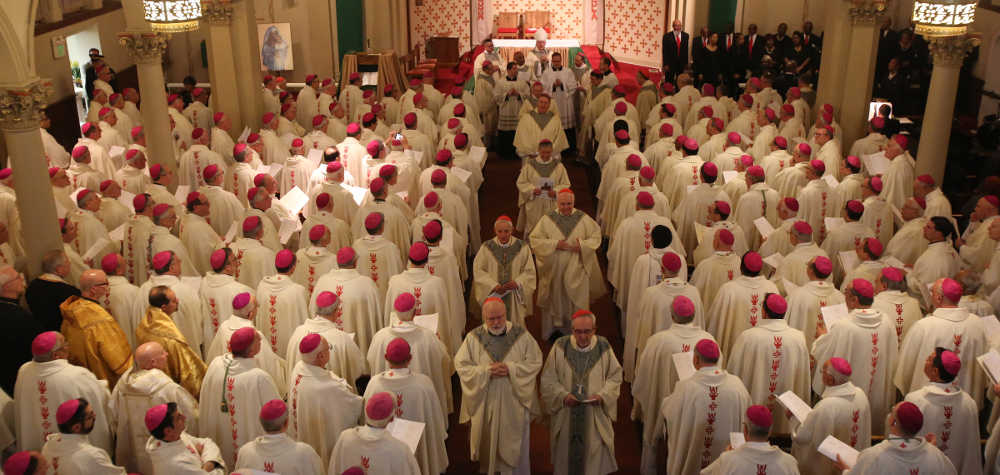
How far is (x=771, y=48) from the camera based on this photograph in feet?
71.4

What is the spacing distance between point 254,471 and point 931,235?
299 inches

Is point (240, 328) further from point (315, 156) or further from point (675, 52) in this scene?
point (675, 52)

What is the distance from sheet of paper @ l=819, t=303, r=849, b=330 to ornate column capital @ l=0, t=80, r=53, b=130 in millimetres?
8179

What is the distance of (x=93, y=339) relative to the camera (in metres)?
8.59

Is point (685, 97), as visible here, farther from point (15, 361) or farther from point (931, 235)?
point (15, 361)

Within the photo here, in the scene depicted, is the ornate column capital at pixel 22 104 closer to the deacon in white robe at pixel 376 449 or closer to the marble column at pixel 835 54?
the deacon in white robe at pixel 376 449

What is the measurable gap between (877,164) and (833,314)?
5.53 meters

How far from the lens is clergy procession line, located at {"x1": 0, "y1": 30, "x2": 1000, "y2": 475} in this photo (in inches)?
301

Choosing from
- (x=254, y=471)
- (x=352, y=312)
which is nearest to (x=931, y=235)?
(x=352, y=312)

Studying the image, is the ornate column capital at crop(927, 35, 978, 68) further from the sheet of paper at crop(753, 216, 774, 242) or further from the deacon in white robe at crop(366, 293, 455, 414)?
the deacon in white robe at crop(366, 293, 455, 414)


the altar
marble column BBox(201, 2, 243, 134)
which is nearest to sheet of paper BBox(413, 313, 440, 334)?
marble column BBox(201, 2, 243, 134)

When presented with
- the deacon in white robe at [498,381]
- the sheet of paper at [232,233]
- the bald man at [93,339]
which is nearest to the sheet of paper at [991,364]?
the deacon in white robe at [498,381]

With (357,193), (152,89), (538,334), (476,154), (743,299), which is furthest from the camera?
(476,154)

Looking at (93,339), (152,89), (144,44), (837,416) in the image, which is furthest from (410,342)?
(144,44)
